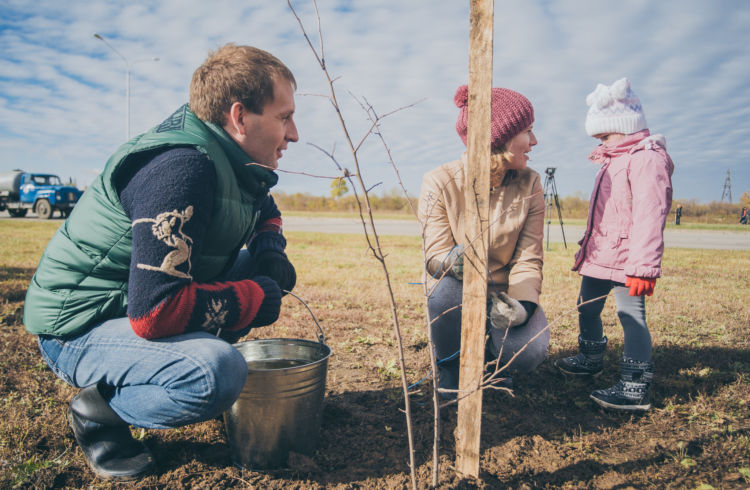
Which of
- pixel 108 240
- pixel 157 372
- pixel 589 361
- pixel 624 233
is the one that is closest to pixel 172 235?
pixel 108 240

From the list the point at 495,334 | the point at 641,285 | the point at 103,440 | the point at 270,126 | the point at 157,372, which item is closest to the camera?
the point at 157,372

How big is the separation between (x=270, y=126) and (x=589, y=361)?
2.44 metres

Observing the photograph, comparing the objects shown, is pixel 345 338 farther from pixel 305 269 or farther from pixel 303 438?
pixel 305 269

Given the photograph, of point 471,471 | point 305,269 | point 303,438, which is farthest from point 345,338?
point 305,269

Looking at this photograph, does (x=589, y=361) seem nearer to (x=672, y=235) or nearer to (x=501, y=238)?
(x=501, y=238)

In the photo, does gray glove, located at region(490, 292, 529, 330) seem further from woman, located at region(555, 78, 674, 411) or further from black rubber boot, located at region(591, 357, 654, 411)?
black rubber boot, located at region(591, 357, 654, 411)

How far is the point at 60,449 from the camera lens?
197 cm

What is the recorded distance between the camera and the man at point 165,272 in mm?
1564

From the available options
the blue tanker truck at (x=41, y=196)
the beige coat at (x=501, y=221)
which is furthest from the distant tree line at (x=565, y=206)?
the blue tanker truck at (x=41, y=196)

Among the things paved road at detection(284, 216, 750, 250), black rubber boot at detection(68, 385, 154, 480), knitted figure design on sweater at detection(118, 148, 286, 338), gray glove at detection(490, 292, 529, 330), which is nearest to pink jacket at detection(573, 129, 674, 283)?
gray glove at detection(490, 292, 529, 330)

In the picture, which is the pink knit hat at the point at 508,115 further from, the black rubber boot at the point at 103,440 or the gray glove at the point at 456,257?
the black rubber boot at the point at 103,440

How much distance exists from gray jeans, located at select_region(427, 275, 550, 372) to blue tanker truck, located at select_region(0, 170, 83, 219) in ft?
79.5

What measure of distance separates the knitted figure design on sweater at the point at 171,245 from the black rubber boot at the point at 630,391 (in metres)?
2.06

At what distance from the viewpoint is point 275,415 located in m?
1.85
